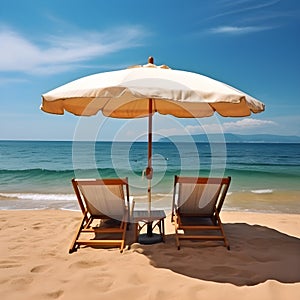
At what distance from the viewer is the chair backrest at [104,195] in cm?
373

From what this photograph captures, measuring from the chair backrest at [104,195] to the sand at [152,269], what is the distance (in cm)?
49

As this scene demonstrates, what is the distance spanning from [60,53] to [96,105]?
15.7ft

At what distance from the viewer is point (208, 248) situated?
3766mm

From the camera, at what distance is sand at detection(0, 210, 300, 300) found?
2576mm

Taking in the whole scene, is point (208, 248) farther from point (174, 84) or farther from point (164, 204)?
point (164, 204)

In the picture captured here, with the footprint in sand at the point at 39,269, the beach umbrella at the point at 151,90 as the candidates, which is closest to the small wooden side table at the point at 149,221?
the beach umbrella at the point at 151,90

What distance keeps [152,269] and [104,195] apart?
1.19 metres

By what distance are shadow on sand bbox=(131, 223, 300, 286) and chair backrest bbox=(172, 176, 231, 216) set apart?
17.9 inches

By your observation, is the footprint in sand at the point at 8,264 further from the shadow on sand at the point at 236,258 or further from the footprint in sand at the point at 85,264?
the shadow on sand at the point at 236,258

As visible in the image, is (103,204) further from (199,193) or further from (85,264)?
(199,193)

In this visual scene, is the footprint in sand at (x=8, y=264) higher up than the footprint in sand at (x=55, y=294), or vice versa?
the footprint in sand at (x=55, y=294)

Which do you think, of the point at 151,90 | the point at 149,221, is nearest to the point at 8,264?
the point at 149,221

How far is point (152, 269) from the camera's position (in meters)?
3.08

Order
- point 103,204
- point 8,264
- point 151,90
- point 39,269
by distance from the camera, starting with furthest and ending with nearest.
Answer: point 103,204
point 8,264
point 39,269
point 151,90
